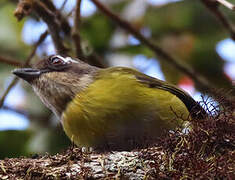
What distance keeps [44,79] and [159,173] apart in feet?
5.54

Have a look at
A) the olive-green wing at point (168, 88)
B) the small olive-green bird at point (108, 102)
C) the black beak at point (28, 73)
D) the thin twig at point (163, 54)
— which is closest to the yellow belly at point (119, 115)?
the small olive-green bird at point (108, 102)

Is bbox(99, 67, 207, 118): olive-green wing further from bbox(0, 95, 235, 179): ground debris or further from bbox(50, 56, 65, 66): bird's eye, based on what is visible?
bbox(0, 95, 235, 179): ground debris

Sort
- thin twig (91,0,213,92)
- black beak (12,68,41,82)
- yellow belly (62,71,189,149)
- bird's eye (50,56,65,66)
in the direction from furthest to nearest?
1. thin twig (91,0,213,92)
2. bird's eye (50,56,65,66)
3. black beak (12,68,41,82)
4. yellow belly (62,71,189,149)

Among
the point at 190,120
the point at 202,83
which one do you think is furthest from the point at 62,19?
the point at 190,120

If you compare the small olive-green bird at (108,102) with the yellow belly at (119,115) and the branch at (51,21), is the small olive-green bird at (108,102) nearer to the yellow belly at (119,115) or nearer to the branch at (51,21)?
the yellow belly at (119,115)

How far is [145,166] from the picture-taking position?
305cm

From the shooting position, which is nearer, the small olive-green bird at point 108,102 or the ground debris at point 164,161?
the ground debris at point 164,161

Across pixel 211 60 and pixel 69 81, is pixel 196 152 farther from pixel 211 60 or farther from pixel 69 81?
pixel 211 60

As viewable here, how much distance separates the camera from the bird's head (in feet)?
13.7

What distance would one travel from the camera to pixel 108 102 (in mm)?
3867

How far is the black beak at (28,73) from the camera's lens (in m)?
4.16

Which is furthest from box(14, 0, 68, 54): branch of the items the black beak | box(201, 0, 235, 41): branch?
box(201, 0, 235, 41): branch

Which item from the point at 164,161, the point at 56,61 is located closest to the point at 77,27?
the point at 56,61

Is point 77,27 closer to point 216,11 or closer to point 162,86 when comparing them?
point 162,86
